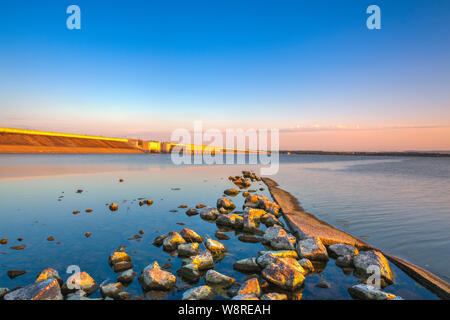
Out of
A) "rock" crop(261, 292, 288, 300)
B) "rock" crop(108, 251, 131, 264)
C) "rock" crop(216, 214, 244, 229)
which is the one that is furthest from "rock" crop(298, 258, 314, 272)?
"rock" crop(108, 251, 131, 264)

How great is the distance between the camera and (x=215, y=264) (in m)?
6.97

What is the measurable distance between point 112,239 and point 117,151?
6936 inches

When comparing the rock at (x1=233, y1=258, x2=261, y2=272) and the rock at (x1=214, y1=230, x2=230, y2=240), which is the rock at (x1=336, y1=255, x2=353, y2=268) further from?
the rock at (x1=214, y1=230, x2=230, y2=240)

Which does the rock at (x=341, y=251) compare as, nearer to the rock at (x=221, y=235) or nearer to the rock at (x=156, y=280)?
the rock at (x=221, y=235)

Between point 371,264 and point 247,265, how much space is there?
3464 mm

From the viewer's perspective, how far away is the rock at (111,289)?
204 inches

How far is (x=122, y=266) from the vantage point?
6.52 metres

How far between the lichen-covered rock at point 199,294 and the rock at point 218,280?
0.53 metres

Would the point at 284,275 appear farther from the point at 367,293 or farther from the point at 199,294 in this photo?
the point at 199,294

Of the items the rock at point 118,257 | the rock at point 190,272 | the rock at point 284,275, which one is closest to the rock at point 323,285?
the rock at point 284,275

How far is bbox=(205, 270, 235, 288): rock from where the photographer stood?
18.8 feet
